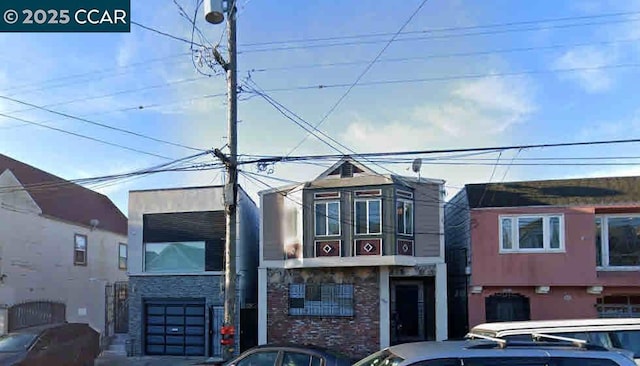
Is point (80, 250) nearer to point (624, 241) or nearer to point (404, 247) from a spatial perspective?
point (404, 247)

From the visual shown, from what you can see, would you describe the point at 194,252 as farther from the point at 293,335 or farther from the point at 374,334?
the point at 374,334

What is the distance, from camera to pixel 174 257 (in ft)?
73.4

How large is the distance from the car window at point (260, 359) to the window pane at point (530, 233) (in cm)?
1283

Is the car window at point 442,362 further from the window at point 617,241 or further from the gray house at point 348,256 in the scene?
the window at point 617,241

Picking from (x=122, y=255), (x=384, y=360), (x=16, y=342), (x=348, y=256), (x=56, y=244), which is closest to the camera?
(x=384, y=360)

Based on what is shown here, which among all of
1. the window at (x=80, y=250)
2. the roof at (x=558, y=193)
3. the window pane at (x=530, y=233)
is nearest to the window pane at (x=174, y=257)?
the window at (x=80, y=250)

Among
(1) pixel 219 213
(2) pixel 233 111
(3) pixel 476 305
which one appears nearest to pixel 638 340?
(2) pixel 233 111

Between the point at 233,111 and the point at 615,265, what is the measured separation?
14364mm

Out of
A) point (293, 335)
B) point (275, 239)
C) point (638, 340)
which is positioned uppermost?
point (275, 239)

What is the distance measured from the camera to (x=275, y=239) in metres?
21.6

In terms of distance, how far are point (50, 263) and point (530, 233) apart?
19482 mm

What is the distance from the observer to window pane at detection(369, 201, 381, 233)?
66.9 ft

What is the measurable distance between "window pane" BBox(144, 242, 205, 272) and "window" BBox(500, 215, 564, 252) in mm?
10607

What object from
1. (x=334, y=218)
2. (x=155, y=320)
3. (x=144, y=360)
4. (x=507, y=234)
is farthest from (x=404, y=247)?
(x=144, y=360)
